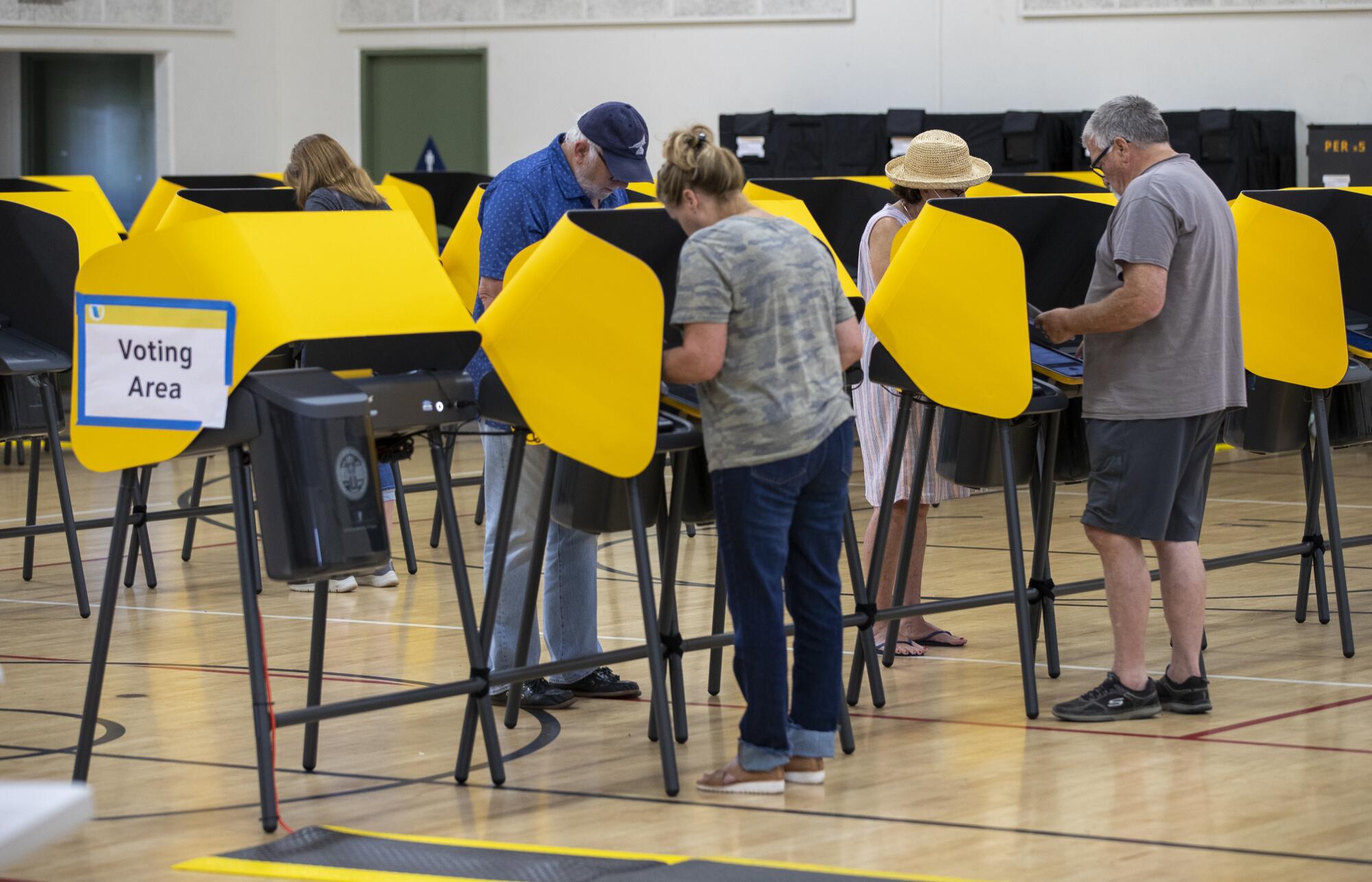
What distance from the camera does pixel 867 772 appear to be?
3.82 m

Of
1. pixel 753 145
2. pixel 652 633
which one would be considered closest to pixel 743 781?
pixel 652 633

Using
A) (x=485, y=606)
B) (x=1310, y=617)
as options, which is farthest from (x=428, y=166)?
(x=485, y=606)

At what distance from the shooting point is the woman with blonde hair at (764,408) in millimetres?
3410

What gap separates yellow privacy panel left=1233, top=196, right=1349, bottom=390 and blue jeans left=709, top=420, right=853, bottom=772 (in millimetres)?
1740

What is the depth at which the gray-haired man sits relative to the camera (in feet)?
13.3

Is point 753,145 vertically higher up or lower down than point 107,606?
higher up

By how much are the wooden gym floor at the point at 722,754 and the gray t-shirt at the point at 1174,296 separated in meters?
0.73

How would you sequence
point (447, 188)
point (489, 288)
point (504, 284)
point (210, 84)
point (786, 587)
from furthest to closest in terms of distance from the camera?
point (210, 84) → point (447, 188) → point (489, 288) → point (504, 284) → point (786, 587)

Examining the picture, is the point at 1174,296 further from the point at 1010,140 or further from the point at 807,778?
the point at 1010,140

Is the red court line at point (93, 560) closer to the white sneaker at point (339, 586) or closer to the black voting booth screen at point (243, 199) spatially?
the white sneaker at point (339, 586)

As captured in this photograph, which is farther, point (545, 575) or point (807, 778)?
point (545, 575)

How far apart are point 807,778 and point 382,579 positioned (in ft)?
8.75

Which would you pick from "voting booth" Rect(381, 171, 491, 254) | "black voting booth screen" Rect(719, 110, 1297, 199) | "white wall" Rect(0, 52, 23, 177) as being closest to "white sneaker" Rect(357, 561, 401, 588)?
"voting booth" Rect(381, 171, 491, 254)

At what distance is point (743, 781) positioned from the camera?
11.9 ft
